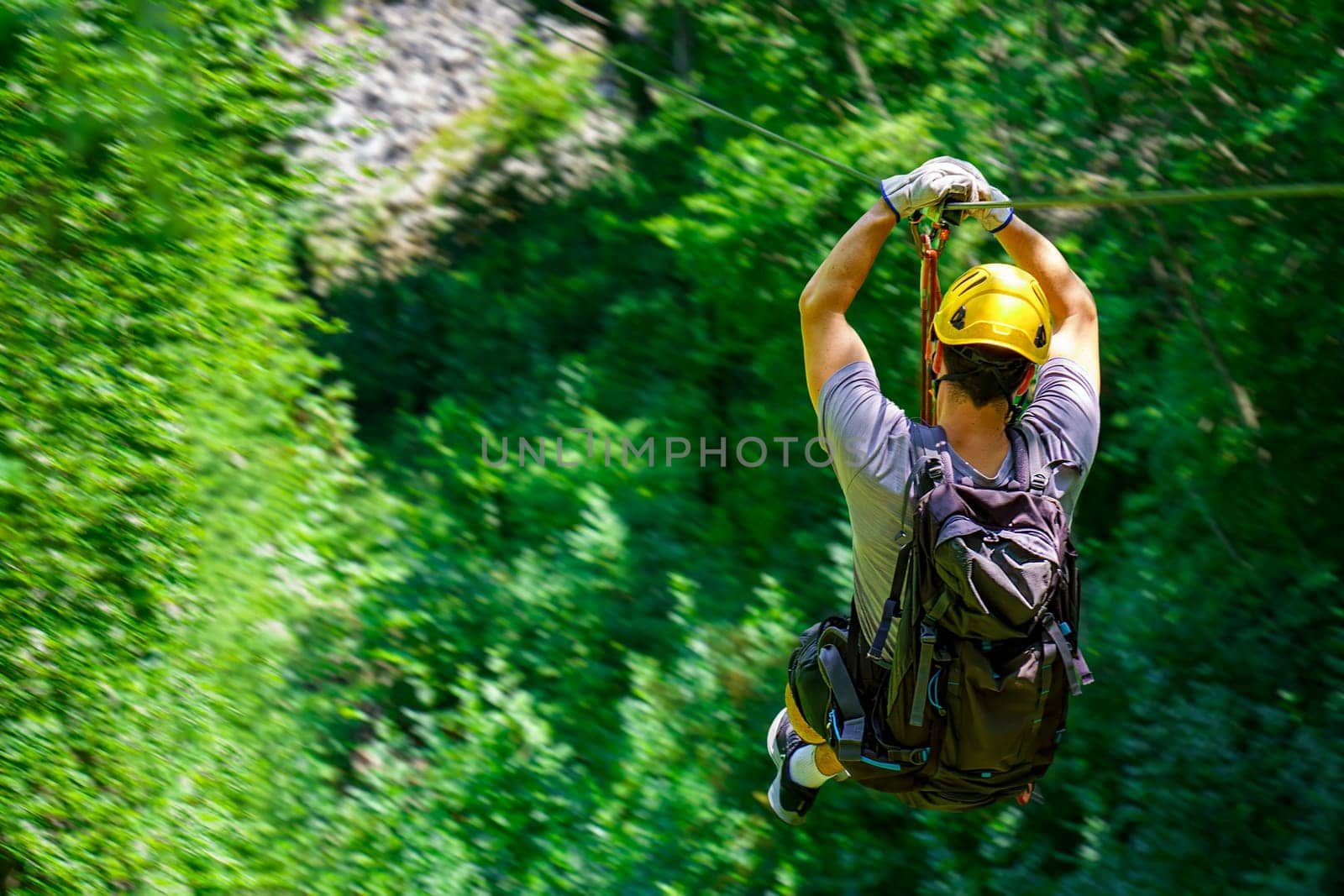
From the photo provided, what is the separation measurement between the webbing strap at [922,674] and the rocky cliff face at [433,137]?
759 cm

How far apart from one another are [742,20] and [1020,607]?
5229mm

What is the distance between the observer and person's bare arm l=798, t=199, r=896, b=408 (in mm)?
2520

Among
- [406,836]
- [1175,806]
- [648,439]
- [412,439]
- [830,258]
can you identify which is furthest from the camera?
[412,439]

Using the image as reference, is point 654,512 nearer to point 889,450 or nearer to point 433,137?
point 433,137

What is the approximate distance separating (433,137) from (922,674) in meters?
8.45

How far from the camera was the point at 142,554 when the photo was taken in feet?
15.2

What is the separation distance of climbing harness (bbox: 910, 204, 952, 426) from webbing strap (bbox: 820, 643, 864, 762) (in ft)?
1.80

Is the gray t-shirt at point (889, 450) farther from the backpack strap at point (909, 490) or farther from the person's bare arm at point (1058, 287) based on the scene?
the person's bare arm at point (1058, 287)

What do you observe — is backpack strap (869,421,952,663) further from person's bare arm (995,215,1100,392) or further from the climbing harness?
person's bare arm (995,215,1100,392)

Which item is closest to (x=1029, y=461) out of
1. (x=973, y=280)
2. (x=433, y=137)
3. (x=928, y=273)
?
(x=973, y=280)

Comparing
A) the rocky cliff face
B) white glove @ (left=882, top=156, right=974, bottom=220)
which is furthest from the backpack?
the rocky cliff face

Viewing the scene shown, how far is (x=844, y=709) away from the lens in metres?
2.66

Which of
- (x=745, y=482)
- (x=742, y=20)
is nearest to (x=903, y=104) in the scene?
(x=742, y=20)

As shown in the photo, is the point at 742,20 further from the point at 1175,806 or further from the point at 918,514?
the point at 918,514
